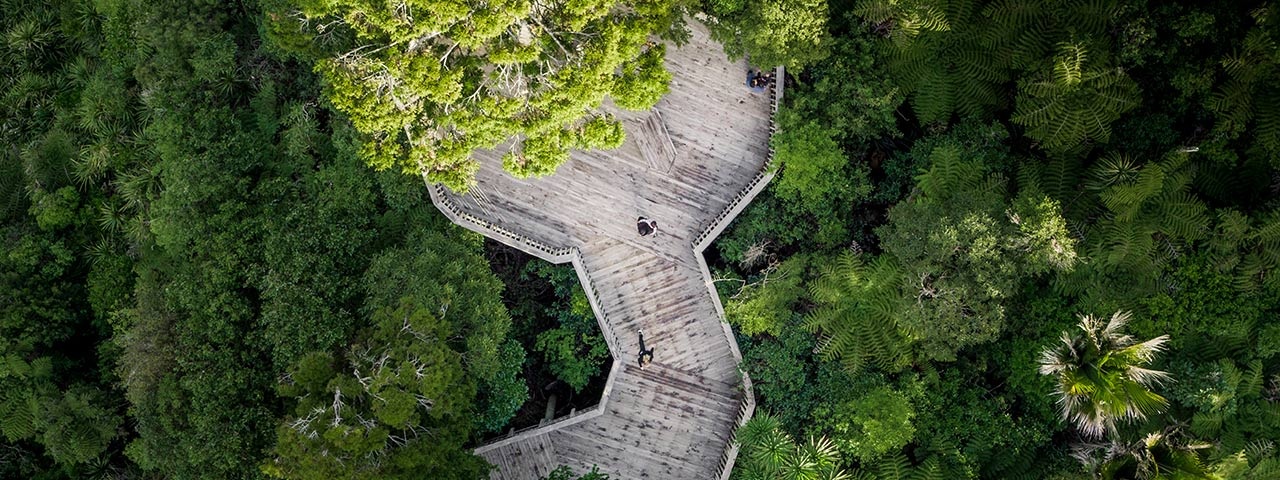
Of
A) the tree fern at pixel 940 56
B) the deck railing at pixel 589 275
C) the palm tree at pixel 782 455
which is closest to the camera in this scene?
the tree fern at pixel 940 56

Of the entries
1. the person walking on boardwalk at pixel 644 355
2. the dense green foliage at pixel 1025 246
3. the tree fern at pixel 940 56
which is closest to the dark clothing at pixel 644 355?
the person walking on boardwalk at pixel 644 355

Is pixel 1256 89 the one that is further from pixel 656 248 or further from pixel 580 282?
pixel 580 282

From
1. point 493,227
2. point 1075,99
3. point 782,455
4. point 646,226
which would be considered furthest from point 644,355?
A: point 1075,99

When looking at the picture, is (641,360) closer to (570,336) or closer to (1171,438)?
(570,336)

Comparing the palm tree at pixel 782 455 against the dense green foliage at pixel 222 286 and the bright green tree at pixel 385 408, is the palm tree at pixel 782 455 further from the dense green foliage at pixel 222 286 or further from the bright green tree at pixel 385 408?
the bright green tree at pixel 385 408

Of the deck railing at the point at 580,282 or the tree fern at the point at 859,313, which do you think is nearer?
the tree fern at the point at 859,313

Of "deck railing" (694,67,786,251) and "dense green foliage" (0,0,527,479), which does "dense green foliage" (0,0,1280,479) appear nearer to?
"dense green foliage" (0,0,527,479)
